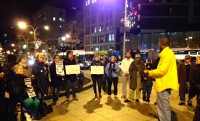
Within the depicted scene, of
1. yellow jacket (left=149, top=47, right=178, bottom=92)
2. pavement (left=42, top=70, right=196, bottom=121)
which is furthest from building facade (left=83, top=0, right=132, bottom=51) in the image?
yellow jacket (left=149, top=47, right=178, bottom=92)

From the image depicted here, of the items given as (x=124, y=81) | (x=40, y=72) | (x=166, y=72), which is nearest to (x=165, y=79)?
(x=166, y=72)

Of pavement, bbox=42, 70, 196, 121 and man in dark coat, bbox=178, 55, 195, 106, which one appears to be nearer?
pavement, bbox=42, 70, 196, 121

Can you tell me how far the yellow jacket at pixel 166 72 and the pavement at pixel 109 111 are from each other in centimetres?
175

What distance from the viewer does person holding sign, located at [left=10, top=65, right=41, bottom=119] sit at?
20.0 feet

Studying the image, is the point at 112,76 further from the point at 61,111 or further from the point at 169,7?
the point at 169,7

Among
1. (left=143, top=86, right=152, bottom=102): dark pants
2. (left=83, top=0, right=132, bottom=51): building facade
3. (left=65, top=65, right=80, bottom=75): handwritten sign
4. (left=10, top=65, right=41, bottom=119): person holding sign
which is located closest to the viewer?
(left=10, top=65, right=41, bottom=119): person holding sign

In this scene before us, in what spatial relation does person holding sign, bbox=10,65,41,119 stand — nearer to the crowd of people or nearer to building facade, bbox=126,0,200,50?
the crowd of people

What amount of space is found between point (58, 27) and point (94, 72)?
3058 inches

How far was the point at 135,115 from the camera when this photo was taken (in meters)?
7.23

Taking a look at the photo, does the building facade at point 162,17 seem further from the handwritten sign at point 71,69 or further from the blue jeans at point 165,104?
the blue jeans at point 165,104

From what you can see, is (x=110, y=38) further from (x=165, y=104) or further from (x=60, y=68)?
(x=165, y=104)

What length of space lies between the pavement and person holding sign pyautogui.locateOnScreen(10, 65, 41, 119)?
0.68 meters

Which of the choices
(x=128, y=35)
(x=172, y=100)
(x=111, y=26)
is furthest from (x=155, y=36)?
(x=172, y=100)

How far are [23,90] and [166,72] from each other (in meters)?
3.90
